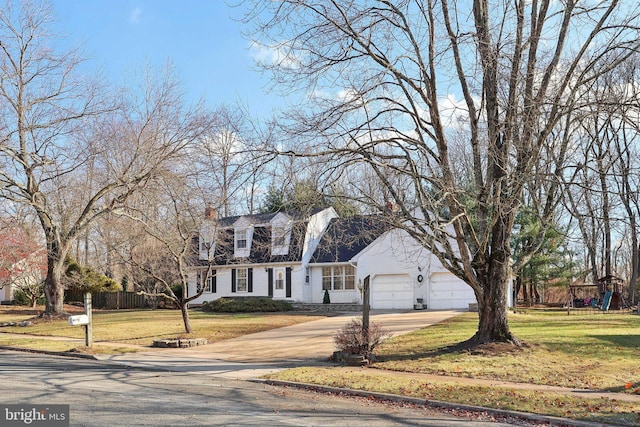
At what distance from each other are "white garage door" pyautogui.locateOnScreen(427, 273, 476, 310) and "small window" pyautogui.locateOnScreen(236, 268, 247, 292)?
45.1ft

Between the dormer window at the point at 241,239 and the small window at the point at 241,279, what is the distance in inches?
66.9

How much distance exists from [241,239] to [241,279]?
2.88m

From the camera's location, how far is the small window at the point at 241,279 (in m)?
40.7

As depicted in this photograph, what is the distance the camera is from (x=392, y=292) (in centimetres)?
3475

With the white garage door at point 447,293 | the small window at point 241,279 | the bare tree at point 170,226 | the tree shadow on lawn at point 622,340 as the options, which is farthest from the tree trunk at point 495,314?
the small window at point 241,279

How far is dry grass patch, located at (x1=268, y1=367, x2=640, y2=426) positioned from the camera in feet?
30.4

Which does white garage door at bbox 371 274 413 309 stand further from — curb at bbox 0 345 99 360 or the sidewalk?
curb at bbox 0 345 99 360

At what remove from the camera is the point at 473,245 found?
1560 cm

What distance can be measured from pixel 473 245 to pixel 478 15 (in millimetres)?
6084

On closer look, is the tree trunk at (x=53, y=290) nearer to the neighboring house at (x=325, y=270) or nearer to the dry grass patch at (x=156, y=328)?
the dry grass patch at (x=156, y=328)

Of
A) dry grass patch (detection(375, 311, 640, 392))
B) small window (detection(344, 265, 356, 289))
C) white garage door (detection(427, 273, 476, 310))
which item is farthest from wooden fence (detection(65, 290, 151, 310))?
dry grass patch (detection(375, 311, 640, 392))

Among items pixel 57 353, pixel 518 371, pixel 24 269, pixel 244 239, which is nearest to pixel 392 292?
pixel 244 239

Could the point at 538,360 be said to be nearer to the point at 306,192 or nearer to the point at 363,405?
the point at 363,405

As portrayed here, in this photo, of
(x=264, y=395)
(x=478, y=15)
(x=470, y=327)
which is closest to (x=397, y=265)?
(x=470, y=327)
